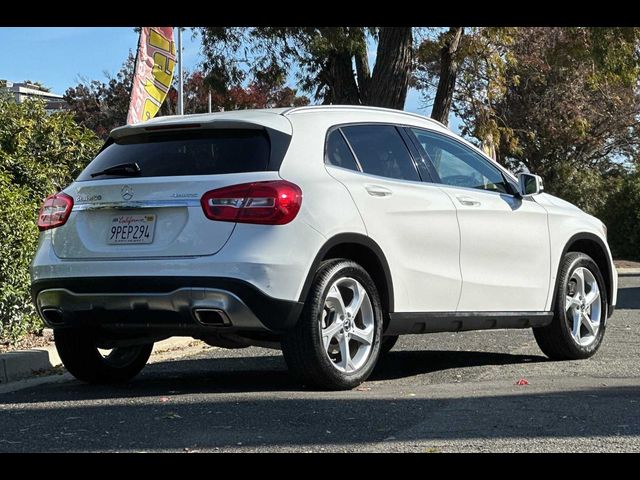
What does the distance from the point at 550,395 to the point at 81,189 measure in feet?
Result: 10.2

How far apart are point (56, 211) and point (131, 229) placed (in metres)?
0.66

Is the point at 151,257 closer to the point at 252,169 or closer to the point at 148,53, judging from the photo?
the point at 252,169

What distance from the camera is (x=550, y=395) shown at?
21.5 feet

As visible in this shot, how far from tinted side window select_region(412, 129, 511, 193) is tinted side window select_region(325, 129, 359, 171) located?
0.85 metres

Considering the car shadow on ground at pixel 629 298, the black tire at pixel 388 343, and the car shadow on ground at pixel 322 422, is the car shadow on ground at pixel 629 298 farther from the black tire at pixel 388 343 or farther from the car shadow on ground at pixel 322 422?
the car shadow on ground at pixel 322 422

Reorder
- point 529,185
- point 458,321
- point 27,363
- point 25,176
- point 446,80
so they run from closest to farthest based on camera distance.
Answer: point 458,321, point 27,363, point 529,185, point 25,176, point 446,80

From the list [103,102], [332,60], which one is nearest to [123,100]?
[103,102]

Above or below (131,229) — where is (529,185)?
above

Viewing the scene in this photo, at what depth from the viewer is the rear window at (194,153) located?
6.67 m

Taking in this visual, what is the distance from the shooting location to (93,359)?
294 inches

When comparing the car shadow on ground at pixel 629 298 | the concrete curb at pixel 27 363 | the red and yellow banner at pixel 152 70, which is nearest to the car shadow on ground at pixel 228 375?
the concrete curb at pixel 27 363

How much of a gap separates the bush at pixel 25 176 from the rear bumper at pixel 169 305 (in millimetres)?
2391

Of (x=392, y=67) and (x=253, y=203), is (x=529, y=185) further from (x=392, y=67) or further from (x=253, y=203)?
(x=392, y=67)
